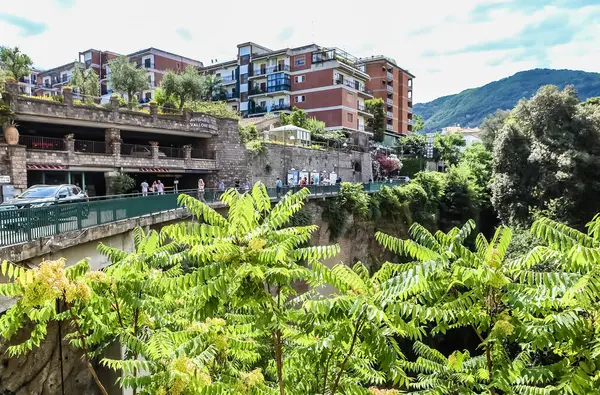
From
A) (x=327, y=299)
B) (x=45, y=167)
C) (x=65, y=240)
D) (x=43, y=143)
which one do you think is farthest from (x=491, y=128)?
(x=327, y=299)

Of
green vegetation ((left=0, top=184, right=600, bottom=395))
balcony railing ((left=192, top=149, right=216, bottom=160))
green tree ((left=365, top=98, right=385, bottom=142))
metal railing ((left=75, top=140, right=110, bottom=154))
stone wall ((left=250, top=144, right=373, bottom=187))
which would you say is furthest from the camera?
green tree ((left=365, top=98, right=385, bottom=142))

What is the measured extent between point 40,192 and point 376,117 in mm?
50694

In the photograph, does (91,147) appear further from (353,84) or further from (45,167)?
(353,84)

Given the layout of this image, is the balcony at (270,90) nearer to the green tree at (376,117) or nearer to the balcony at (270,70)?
the balcony at (270,70)

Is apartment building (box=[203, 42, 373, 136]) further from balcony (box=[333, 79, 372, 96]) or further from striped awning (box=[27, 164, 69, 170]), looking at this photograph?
striped awning (box=[27, 164, 69, 170])

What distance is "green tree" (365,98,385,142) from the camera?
2398 inches

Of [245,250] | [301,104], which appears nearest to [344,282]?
[245,250]

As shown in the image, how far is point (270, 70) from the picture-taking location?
194 feet

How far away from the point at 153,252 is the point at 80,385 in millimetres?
8651

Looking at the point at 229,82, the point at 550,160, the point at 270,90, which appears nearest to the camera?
the point at 550,160

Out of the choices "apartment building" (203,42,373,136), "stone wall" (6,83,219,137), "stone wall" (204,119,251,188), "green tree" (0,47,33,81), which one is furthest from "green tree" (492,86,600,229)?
"green tree" (0,47,33,81)

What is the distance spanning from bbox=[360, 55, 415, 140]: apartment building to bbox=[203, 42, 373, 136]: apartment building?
→ 5.19 meters

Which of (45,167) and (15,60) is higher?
(15,60)

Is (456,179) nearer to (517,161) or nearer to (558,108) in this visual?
(517,161)
